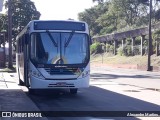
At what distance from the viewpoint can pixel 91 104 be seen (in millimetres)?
15055

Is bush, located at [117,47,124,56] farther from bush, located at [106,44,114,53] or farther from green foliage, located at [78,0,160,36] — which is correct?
green foliage, located at [78,0,160,36]

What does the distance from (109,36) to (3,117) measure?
67544 mm

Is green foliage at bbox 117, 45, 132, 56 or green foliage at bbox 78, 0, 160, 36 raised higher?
green foliage at bbox 78, 0, 160, 36

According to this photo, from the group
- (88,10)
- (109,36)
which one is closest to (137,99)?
(109,36)

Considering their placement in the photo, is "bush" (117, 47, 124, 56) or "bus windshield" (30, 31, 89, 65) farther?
"bush" (117, 47, 124, 56)

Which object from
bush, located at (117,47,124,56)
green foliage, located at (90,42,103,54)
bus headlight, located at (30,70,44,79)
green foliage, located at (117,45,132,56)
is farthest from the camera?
green foliage, located at (90,42,103,54)

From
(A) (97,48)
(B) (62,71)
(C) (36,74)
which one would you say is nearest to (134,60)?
(A) (97,48)

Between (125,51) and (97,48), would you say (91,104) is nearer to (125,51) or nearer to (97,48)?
(125,51)

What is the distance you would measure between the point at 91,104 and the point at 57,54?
292cm

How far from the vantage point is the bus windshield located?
55.5 ft

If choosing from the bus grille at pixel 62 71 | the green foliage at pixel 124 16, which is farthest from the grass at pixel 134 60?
the bus grille at pixel 62 71

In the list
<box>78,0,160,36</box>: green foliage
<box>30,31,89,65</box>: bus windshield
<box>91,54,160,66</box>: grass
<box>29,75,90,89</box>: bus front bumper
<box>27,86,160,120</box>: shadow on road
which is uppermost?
<box>78,0,160,36</box>: green foliage

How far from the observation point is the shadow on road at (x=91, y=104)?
43.9 feet

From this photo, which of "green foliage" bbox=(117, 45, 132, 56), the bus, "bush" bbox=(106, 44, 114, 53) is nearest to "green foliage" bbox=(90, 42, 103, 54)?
"bush" bbox=(106, 44, 114, 53)
